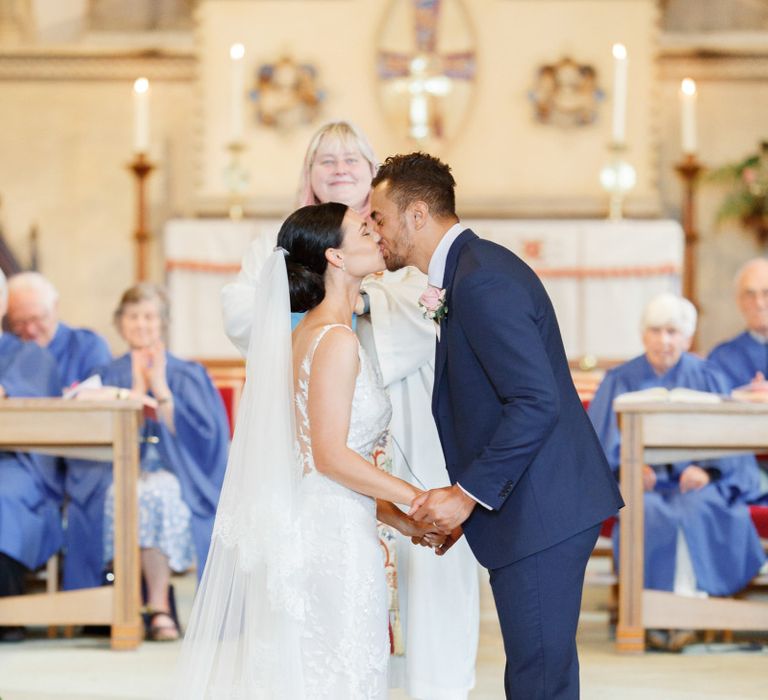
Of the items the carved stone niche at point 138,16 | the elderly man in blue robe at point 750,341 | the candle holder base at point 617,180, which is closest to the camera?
the elderly man in blue robe at point 750,341

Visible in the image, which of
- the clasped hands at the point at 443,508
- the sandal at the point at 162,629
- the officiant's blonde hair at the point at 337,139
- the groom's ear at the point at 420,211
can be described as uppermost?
the officiant's blonde hair at the point at 337,139

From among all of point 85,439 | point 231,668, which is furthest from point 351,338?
point 85,439

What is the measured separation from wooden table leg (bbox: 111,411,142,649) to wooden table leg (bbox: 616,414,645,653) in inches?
84.1

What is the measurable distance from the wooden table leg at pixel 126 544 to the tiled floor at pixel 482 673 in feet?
0.37

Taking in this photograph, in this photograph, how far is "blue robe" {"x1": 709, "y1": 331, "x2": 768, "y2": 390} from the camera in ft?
24.2

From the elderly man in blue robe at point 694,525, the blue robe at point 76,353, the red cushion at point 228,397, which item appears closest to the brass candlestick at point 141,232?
the red cushion at point 228,397

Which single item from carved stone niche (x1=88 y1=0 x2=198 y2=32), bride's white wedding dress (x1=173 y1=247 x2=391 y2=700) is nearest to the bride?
bride's white wedding dress (x1=173 y1=247 x2=391 y2=700)

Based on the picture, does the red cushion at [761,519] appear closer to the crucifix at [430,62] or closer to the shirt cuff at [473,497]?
the shirt cuff at [473,497]

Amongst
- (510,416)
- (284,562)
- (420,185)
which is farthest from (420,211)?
(284,562)

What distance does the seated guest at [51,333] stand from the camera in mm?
7359

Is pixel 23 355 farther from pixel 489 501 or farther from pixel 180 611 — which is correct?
pixel 489 501

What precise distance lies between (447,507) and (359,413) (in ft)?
1.56

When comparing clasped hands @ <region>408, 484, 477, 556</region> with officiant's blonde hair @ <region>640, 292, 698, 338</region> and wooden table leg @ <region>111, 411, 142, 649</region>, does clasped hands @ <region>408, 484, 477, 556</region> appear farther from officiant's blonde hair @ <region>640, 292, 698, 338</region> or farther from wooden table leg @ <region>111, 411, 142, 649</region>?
officiant's blonde hair @ <region>640, 292, 698, 338</region>

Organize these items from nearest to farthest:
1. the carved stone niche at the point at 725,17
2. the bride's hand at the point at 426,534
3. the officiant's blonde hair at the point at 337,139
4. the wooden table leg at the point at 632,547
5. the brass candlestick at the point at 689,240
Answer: the bride's hand at the point at 426,534 < the officiant's blonde hair at the point at 337,139 < the wooden table leg at the point at 632,547 < the brass candlestick at the point at 689,240 < the carved stone niche at the point at 725,17
